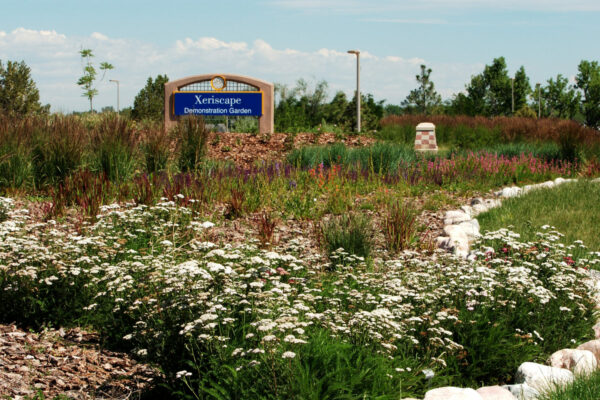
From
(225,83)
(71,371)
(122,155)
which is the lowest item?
(71,371)

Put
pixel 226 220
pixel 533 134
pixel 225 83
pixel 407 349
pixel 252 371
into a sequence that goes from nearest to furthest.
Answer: pixel 252 371 < pixel 407 349 < pixel 226 220 < pixel 533 134 < pixel 225 83

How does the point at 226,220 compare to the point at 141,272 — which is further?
the point at 226,220

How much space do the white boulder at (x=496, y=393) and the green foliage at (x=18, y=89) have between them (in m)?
28.9

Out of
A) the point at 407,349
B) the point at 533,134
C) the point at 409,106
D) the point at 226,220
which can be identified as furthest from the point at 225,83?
the point at 409,106

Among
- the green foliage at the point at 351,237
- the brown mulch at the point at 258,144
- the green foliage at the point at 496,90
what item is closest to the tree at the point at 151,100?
the green foliage at the point at 496,90

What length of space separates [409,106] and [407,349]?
1563 inches

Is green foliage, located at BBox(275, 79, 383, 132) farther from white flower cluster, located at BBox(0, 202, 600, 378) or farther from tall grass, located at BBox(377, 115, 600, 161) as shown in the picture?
white flower cluster, located at BBox(0, 202, 600, 378)

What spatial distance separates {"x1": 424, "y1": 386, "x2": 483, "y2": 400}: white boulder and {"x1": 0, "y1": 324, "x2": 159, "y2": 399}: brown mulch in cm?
153

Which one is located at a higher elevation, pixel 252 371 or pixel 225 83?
pixel 225 83

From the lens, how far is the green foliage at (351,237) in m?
5.69

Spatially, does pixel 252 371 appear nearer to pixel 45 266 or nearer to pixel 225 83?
pixel 45 266

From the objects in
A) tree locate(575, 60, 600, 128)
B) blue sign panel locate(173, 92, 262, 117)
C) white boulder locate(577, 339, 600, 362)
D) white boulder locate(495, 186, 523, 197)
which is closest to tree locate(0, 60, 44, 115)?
blue sign panel locate(173, 92, 262, 117)

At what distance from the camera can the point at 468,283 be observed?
3977mm

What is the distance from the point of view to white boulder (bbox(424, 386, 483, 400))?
2.90 metres
